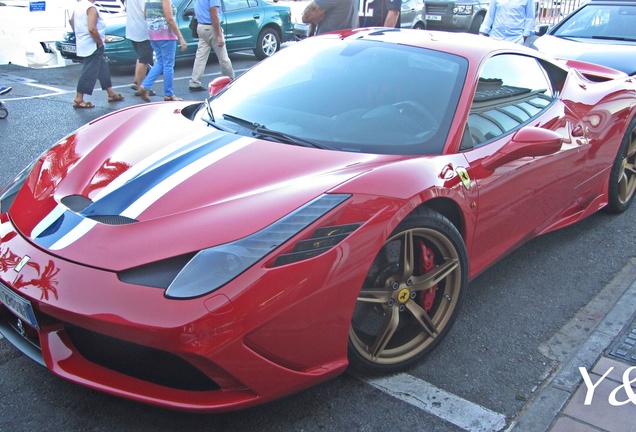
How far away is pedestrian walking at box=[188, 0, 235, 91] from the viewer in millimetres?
8641

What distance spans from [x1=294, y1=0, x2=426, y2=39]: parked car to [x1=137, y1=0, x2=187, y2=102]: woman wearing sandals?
6.59 metres

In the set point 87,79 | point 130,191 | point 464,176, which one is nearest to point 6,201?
point 130,191

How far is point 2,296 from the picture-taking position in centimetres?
233

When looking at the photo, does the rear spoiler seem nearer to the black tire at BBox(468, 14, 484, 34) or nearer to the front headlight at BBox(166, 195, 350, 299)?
the front headlight at BBox(166, 195, 350, 299)

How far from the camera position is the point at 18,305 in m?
2.23

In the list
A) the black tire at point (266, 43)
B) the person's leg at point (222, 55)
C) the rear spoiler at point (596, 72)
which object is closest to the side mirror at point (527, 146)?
the rear spoiler at point (596, 72)

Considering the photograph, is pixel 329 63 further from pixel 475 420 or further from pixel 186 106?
pixel 475 420

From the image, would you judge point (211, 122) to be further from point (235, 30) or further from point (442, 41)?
point (235, 30)

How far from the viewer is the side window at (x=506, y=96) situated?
3168mm

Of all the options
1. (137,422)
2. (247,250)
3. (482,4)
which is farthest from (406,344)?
(482,4)

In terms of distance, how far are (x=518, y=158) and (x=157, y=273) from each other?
1.91 metres

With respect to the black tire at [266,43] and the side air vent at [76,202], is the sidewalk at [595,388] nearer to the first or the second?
the side air vent at [76,202]

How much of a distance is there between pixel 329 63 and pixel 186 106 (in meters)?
0.84

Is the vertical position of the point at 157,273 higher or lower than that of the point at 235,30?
higher
